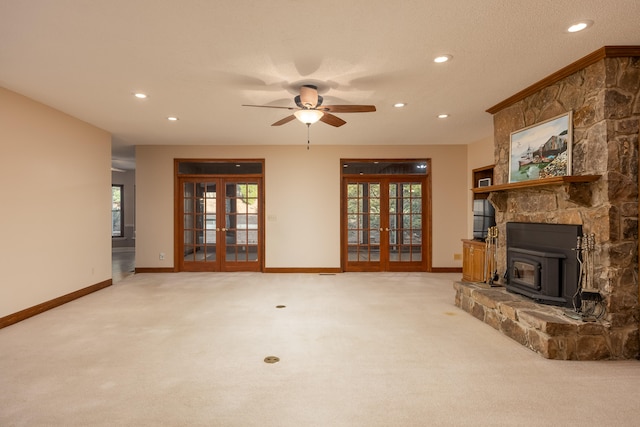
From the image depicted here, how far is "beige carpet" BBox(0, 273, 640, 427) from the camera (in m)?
2.19

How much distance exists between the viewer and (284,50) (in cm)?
296

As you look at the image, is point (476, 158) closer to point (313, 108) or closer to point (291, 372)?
point (313, 108)

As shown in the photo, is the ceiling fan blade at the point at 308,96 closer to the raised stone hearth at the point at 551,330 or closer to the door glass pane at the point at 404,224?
the raised stone hearth at the point at 551,330

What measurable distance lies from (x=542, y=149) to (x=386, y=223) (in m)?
3.87

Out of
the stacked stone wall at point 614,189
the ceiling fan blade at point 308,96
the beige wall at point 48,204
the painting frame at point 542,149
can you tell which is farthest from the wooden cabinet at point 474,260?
the beige wall at point 48,204

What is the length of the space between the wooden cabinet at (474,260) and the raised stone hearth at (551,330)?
75.0 inches

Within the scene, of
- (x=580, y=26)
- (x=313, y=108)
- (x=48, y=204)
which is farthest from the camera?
(x=48, y=204)

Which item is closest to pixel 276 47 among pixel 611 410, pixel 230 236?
pixel 611 410

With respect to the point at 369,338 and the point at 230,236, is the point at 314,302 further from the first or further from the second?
the point at 230,236

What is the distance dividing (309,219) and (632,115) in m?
5.31

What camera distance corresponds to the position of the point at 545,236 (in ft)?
12.2

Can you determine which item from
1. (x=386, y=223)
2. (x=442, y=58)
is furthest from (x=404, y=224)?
(x=442, y=58)

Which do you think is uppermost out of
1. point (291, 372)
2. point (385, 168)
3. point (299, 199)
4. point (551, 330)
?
point (385, 168)

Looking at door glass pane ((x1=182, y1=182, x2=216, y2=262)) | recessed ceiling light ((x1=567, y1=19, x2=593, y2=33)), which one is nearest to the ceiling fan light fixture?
recessed ceiling light ((x1=567, y1=19, x2=593, y2=33))
